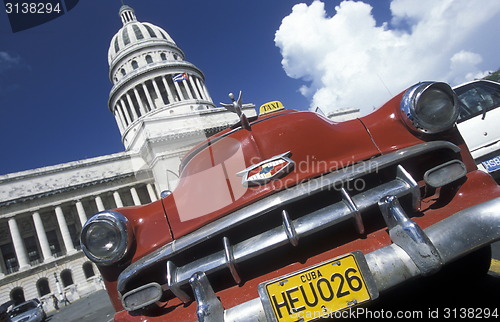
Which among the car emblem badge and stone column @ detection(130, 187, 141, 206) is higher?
stone column @ detection(130, 187, 141, 206)

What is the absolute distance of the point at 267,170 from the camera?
5.73ft

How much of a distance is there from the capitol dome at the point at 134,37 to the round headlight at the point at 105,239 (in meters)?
45.1

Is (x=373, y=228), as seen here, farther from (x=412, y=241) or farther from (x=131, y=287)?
(x=131, y=287)

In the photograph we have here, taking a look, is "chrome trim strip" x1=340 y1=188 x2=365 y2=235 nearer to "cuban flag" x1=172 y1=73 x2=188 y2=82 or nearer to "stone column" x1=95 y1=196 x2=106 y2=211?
"stone column" x1=95 y1=196 x2=106 y2=211

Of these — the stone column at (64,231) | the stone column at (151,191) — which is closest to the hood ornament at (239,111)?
the stone column at (64,231)

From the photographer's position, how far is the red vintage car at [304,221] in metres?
1.33

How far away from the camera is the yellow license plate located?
50.6 inches

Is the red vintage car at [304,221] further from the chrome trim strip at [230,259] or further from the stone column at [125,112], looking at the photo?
the stone column at [125,112]

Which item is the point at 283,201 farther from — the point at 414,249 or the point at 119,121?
the point at 119,121

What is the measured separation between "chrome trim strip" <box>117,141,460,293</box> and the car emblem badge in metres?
0.14

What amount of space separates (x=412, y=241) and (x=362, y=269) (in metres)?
0.27

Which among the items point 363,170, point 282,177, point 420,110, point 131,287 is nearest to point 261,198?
point 282,177

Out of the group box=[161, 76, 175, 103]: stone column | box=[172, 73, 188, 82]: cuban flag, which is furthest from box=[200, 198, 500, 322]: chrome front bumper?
box=[161, 76, 175, 103]: stone column

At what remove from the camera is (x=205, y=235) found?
159 centimetres
